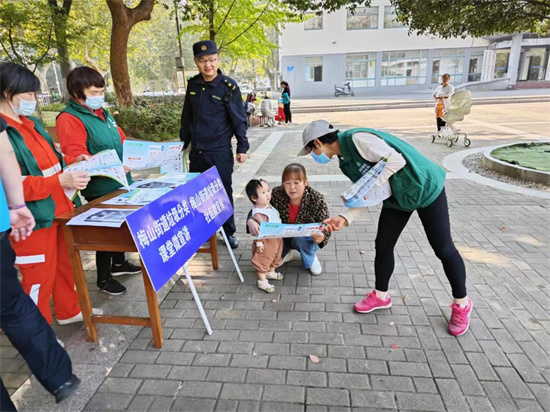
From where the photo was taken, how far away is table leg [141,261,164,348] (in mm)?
2473

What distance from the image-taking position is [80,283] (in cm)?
262

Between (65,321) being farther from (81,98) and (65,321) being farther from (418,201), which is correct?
(418,201)

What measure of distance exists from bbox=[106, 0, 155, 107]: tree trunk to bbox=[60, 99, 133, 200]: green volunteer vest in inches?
350

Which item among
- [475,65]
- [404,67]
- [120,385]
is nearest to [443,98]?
[120,385]

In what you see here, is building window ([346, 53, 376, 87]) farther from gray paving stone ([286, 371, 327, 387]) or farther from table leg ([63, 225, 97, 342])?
gray paving stone ([286, 371, 327, 387])

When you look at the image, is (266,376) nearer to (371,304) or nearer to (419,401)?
(419,401)

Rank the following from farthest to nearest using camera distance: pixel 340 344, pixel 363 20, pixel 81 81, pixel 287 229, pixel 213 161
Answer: pixel 363 20 → pixel 213 161 → pixel 287 229 → pixel 81 81 → pixel 340 344

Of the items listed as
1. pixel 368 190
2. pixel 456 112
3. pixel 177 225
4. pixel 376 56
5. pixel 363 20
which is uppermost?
pixel 363 20

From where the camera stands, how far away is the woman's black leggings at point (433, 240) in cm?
249

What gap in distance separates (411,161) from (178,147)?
6.75 ft

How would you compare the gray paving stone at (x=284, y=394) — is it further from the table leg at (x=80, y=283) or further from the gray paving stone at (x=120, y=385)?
the table leg at (x=80, y=283)

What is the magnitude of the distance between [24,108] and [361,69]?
3181 centimetres

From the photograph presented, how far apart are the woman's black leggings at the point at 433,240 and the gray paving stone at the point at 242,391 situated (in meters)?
1.25

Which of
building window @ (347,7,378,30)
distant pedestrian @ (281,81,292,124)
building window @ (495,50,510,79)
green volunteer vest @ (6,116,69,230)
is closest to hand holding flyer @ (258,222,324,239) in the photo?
green volunteer vest @ (6,116,69,230)
